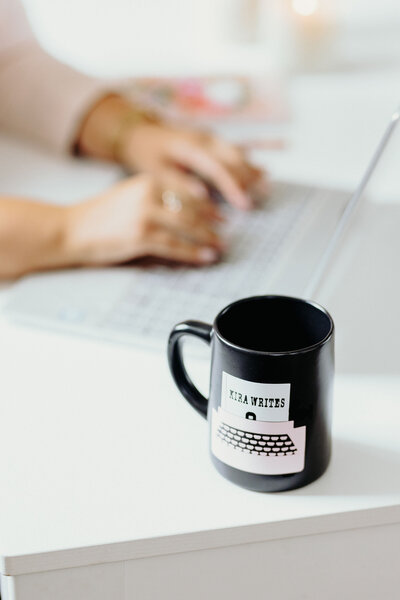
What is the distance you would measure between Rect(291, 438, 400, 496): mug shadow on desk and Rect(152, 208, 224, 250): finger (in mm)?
330

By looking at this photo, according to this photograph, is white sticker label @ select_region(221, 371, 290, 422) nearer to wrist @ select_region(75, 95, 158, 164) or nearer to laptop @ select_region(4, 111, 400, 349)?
laptop @ select_region(4, 111, 400, 349)

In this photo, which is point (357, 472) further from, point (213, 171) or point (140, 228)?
point (213, 171)

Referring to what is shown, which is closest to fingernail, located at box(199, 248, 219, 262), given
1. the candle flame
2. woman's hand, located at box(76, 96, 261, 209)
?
woman's hand, located at box(76, 96, 261, 209)

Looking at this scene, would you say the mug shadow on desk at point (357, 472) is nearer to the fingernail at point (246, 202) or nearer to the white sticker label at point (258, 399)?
the white sticker label at point (258, 399)

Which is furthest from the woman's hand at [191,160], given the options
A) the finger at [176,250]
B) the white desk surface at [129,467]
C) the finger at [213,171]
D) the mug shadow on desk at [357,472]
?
the mug shadow on desk at [357,472]

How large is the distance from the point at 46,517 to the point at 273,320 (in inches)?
8.5

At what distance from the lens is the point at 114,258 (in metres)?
0.91

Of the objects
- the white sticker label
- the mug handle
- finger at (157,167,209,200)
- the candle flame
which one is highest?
the white sticker label

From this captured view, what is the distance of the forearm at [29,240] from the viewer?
0.90m

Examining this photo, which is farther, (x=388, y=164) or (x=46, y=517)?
(x=388, y=164)

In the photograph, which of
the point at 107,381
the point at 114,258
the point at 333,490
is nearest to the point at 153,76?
the point at 114,258

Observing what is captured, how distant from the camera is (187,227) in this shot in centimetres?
93

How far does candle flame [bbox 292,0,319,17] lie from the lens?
1.45 meters

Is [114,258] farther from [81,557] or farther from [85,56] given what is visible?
[85,56]
